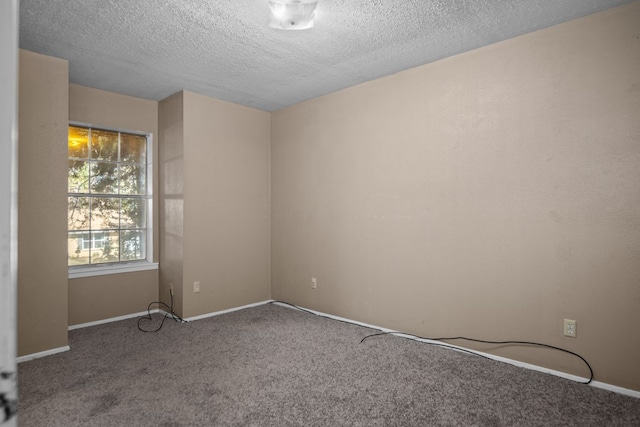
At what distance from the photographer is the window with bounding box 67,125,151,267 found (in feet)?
12.1

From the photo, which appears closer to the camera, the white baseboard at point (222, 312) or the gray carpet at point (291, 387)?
the gray carpet at point (291, 387)

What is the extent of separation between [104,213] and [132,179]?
48 centimetres

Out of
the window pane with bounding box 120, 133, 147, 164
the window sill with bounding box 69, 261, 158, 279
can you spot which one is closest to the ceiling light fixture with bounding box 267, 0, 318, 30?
the window pane with bounding box 120, 133, 147, 164

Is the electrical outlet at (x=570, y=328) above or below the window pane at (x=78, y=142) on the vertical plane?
below

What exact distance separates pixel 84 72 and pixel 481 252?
3.76 meters

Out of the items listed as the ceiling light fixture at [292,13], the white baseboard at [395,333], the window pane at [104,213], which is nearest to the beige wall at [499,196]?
the white baseboard at [395,333]

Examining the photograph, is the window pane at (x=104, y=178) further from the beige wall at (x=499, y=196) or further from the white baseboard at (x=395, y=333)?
the beige wall at (x=499, y=196)

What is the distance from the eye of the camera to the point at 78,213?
3703mm

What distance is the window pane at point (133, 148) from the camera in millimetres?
4027

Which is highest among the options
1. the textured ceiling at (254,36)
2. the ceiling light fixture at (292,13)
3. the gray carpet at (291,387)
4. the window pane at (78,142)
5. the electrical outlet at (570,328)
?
the textured ceiling at (254,36)

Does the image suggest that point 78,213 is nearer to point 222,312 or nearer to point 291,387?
point 222,312

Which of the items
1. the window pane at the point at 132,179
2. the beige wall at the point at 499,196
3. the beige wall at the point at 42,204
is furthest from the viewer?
the window pane at the point at 132,179

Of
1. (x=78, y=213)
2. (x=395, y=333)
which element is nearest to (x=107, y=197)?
(x=78, y=213)

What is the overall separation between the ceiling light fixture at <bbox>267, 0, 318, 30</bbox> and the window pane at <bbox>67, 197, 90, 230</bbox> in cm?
273
